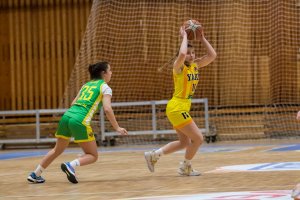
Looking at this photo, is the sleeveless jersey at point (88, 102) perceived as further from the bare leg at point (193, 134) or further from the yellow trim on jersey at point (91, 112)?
the bare leg at point (193, 134)

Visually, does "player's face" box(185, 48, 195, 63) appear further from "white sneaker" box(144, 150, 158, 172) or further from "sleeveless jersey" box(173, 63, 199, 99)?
"white sneaker" box(144, 150, 158, 172)

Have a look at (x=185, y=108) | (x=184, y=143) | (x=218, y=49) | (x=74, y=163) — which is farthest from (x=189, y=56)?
(x=218, y=49)

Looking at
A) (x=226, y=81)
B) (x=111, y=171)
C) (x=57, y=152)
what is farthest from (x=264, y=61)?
(x=57, y=152)

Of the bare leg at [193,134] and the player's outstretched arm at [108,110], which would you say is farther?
the bare leg at [193,134]

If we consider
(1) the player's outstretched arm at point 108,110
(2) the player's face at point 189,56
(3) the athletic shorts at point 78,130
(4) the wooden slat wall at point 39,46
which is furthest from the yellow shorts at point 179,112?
(4) the wooden slat wall at point 39,46

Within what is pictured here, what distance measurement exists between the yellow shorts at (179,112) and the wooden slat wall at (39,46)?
43.2ft

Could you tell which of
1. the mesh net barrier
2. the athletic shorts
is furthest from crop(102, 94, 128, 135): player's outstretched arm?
the mesh net barrier

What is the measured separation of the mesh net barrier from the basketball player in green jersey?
11.5m

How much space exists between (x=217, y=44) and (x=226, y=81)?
3.61 feet

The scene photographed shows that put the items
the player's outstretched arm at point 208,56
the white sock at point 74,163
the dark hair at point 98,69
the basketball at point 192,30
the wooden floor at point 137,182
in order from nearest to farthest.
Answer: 1. the wooden floor at point 137,182
2. the white sock at point 74,163
3. the dark hair at point 98,69
4. the basketball at point 192,30
5. the player's outstretched arm at point 208,56

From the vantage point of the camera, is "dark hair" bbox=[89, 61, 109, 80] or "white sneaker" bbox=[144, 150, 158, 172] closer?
"dark hair" bbox=[89, 61, 109, 80]

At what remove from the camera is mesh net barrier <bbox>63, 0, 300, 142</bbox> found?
20.1 metres

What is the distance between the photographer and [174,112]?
8516mm

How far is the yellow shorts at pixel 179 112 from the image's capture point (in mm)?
8461
